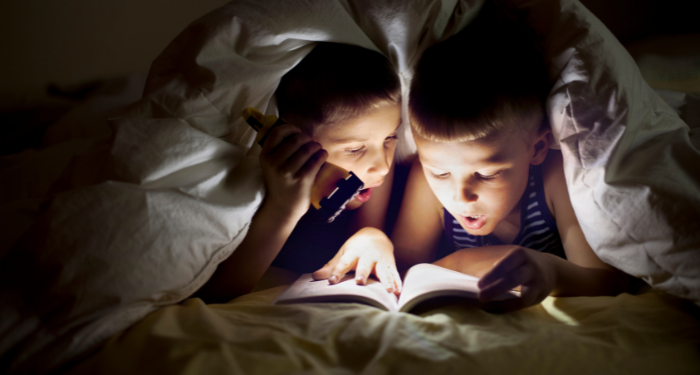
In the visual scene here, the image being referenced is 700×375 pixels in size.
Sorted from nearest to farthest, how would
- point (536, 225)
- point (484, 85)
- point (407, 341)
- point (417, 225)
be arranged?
point (407, 341)
point (484, 85)
point (536, 225)
point (417, 225)

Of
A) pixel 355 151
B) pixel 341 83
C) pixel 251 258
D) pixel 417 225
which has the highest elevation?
pixel 341 83

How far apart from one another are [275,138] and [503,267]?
1.22 feet

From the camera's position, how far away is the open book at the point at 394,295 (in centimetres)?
50

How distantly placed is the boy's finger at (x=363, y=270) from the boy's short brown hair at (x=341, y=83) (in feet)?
0.83

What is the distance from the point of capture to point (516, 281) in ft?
1.60

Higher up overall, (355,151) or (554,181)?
(355,151)

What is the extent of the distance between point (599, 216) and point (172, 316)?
22.7 inches

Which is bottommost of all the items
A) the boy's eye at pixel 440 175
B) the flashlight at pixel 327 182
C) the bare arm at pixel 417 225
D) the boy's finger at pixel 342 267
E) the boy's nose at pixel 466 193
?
the bare arm at pixel 417 225

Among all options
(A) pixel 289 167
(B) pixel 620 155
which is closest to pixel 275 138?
(A) pixel 289 167

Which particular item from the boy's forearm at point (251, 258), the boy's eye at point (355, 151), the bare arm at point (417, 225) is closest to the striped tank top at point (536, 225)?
the bare arm at point (417, 225)

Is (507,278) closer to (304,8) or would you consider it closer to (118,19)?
(304,8)

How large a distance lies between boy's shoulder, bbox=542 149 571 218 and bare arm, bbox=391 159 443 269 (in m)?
0.22

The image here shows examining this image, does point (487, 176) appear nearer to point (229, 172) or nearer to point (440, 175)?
point (440, 175)

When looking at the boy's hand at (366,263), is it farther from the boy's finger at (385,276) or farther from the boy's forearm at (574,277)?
the boy's forearm at (574,277)
